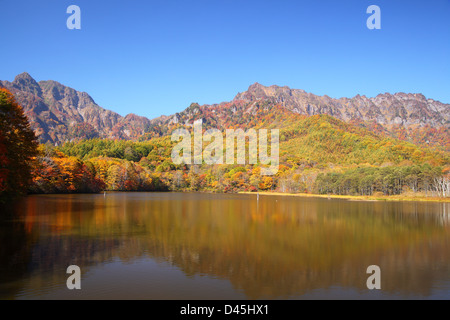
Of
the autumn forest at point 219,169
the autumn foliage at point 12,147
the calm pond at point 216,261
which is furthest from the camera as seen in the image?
the autumn forest at point 219,169

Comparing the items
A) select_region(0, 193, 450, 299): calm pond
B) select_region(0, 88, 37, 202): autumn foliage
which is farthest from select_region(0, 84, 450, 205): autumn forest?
select_region(0, 193, 450, 299): calm pond

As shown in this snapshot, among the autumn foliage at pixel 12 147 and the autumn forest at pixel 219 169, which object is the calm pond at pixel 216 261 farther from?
the autumn forest at pixel 219 169

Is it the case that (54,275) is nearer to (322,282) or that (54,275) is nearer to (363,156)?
(322,282)

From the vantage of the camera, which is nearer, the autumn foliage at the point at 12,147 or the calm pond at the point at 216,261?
the calm pond at the point at 216,261

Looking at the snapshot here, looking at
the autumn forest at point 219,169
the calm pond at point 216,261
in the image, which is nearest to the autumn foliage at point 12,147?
the autumn forest at point 219,169

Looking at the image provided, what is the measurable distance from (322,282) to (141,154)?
163m

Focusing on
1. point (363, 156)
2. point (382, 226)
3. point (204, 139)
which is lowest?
point (382, 226)

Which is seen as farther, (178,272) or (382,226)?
(382,226)

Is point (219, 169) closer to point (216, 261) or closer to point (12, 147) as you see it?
point (12, 147)

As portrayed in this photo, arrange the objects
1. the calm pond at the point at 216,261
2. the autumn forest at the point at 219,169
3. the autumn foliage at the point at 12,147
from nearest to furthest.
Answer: the calm pond at the point at 216,261 → the autumn foliage at the point at 12,147 → the autumn forest at the point at 219,169

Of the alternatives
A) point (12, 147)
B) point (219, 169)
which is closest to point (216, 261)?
point (12, 147)

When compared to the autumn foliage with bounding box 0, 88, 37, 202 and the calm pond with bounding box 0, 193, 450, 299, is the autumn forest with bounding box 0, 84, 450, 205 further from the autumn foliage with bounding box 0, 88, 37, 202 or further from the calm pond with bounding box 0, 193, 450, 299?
the calm pond with bounding box 0, 193, 450, 299
